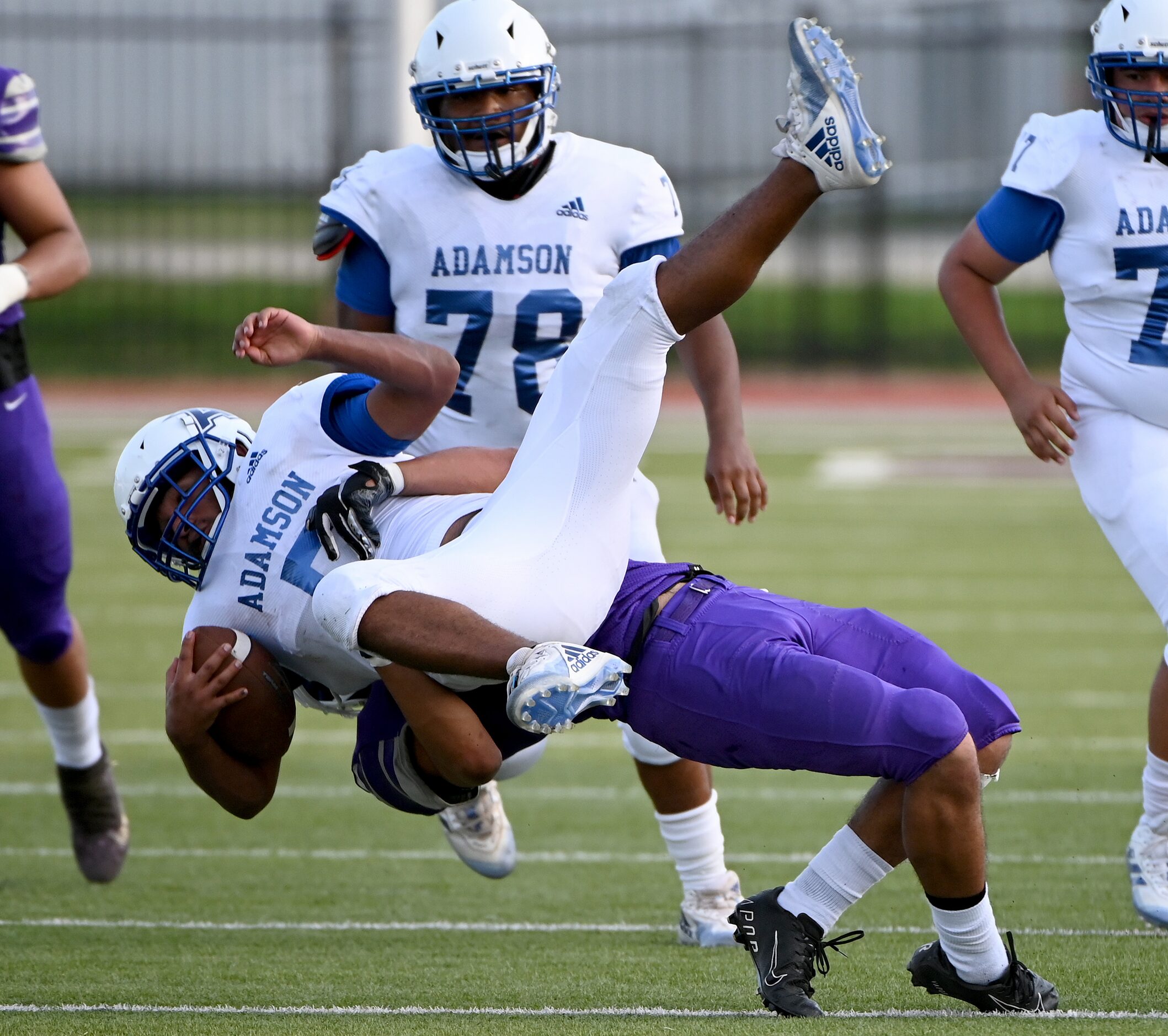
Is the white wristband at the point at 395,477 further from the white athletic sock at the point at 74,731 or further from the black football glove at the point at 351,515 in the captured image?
the white athletic sock at the point at 74,731

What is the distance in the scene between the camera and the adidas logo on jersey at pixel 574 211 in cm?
411

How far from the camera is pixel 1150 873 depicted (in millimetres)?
4074

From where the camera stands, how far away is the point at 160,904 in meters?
4.54

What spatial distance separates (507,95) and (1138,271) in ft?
4.79

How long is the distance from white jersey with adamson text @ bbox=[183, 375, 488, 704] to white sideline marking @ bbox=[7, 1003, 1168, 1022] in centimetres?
65

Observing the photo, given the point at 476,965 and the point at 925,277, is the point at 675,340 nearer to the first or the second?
the point at 476,965

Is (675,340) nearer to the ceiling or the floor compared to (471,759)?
nearer to the ceiling

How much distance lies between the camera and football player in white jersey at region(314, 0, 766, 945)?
4.09 meters

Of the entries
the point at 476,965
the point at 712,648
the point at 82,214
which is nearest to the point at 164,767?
the point at 476,965

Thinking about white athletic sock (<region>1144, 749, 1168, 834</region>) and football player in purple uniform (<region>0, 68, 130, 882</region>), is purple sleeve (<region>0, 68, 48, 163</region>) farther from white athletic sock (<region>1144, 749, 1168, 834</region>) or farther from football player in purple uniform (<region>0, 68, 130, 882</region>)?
white athletic sock (<region>1144, 749, 1168, 834</region>)

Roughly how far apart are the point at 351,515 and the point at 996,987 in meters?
1.47

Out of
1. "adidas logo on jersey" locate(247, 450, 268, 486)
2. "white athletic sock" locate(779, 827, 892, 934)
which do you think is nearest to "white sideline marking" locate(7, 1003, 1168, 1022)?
"white athletic sock" locate(779, 827, 892, 934)

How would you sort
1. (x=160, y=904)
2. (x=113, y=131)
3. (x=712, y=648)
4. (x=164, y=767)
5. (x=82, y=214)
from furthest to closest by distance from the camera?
(x=82, y=214) → (x=113, y=131) → (x=164, y=767) → (x=160, y=904) → (x=712, y=648)

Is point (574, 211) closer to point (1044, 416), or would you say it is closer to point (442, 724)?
point (1044, 416)
